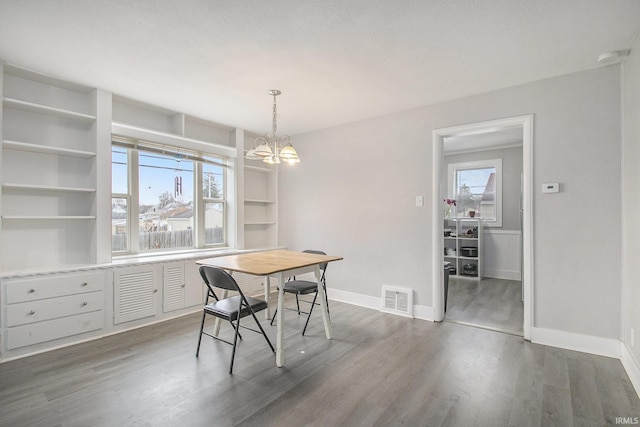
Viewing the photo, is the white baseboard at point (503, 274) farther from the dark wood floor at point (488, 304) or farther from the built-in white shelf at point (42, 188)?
the built-in white shelf at point (42, 188)

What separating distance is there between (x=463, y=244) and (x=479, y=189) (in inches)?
46.4

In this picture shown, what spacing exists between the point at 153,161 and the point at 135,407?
9.94ft

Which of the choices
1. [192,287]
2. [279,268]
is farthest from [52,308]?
[279,268]

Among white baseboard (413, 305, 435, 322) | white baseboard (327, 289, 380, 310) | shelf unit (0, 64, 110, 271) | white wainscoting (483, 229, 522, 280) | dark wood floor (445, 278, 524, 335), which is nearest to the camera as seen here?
shelf unit (0, 64, 110, 271)

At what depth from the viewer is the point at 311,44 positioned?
2.42m

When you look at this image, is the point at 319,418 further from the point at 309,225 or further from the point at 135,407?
the point at 309,225

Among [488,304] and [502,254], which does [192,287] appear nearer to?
[488,304]

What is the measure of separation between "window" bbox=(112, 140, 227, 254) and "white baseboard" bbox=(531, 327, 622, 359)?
4.23m

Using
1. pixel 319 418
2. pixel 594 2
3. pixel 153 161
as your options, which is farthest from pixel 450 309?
pixel 153 161

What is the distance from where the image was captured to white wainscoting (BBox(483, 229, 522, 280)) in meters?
5.77

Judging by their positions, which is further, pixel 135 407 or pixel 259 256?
pixel 259 256

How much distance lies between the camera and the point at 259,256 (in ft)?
11.5

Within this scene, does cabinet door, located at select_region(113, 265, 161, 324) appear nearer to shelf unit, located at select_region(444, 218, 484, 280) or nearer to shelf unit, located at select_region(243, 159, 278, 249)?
shelf unit, located at select_region(243, 159, 278, 249)

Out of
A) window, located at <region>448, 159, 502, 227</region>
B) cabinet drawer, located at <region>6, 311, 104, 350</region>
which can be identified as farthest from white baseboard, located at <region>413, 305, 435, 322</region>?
cabinet drawer, located at <region>6, 311, 104, 350</region>
